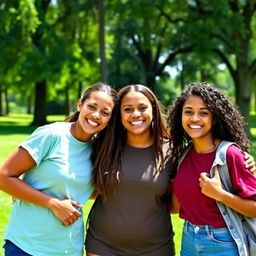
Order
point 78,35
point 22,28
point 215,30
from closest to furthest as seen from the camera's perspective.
Answer: 1. point 215,30
2. point 22,28
3. point 78,35

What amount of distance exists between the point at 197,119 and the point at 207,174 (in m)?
0.38

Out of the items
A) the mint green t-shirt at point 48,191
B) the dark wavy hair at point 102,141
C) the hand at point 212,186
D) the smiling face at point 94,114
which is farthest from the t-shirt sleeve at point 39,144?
the hand at point 212,186

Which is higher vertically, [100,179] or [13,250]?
[100,179]

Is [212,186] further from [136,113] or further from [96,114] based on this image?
[96,114]

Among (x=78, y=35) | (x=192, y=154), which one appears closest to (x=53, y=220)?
(x=192, y=154)

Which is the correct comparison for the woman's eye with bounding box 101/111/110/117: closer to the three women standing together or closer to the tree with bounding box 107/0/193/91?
the three women standing together

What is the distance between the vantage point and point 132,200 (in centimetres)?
311

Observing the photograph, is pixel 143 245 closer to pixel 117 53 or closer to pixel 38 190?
pixel 38 190

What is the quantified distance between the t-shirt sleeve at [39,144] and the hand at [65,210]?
0.95 feet

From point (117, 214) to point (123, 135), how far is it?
0.59 meters

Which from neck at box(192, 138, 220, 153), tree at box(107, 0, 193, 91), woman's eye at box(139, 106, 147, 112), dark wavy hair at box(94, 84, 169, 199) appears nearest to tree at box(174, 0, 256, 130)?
tree at box(107, 0, 193, 91)

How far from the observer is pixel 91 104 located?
3.15m

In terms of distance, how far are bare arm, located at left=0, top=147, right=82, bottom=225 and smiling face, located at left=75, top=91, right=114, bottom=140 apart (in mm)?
414

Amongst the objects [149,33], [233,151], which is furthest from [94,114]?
[149,33]
